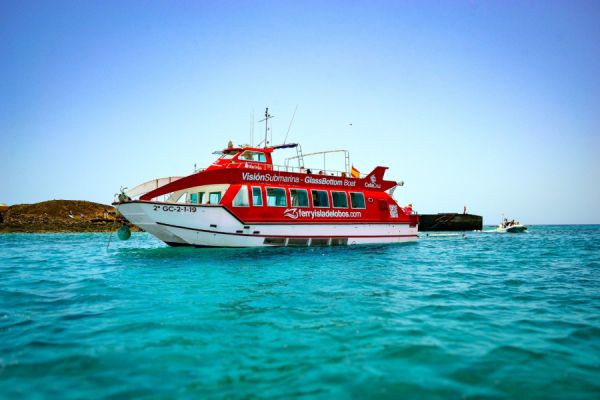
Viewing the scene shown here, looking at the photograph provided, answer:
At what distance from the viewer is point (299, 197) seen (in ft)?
63.0

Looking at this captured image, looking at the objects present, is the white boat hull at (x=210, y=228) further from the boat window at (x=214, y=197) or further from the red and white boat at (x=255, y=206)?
the boat window at (x=214, y=197)

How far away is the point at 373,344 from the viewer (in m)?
4.53

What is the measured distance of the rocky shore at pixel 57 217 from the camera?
39812mm

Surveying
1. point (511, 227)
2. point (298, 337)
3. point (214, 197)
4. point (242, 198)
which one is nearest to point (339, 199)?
point (242, 198)

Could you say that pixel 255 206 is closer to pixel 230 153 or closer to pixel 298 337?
pixel 230 153

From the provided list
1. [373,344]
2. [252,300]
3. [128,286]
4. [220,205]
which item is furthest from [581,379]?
[220,205]

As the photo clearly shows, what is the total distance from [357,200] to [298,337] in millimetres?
17279

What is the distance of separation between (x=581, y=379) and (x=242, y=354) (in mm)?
3521

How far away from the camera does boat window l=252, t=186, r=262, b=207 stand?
57.1 ft

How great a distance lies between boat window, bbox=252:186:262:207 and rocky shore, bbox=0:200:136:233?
25.3 m

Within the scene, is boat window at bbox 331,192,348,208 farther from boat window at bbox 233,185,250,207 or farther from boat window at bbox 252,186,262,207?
boat window at bbox 233,185,250,207

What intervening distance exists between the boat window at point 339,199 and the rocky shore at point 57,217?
26.2 metres

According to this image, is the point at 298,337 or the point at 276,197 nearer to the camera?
the point at 298,337

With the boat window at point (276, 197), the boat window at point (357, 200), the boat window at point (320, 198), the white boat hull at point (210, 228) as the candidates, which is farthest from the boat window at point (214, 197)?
the boat window at point (357, 200)
